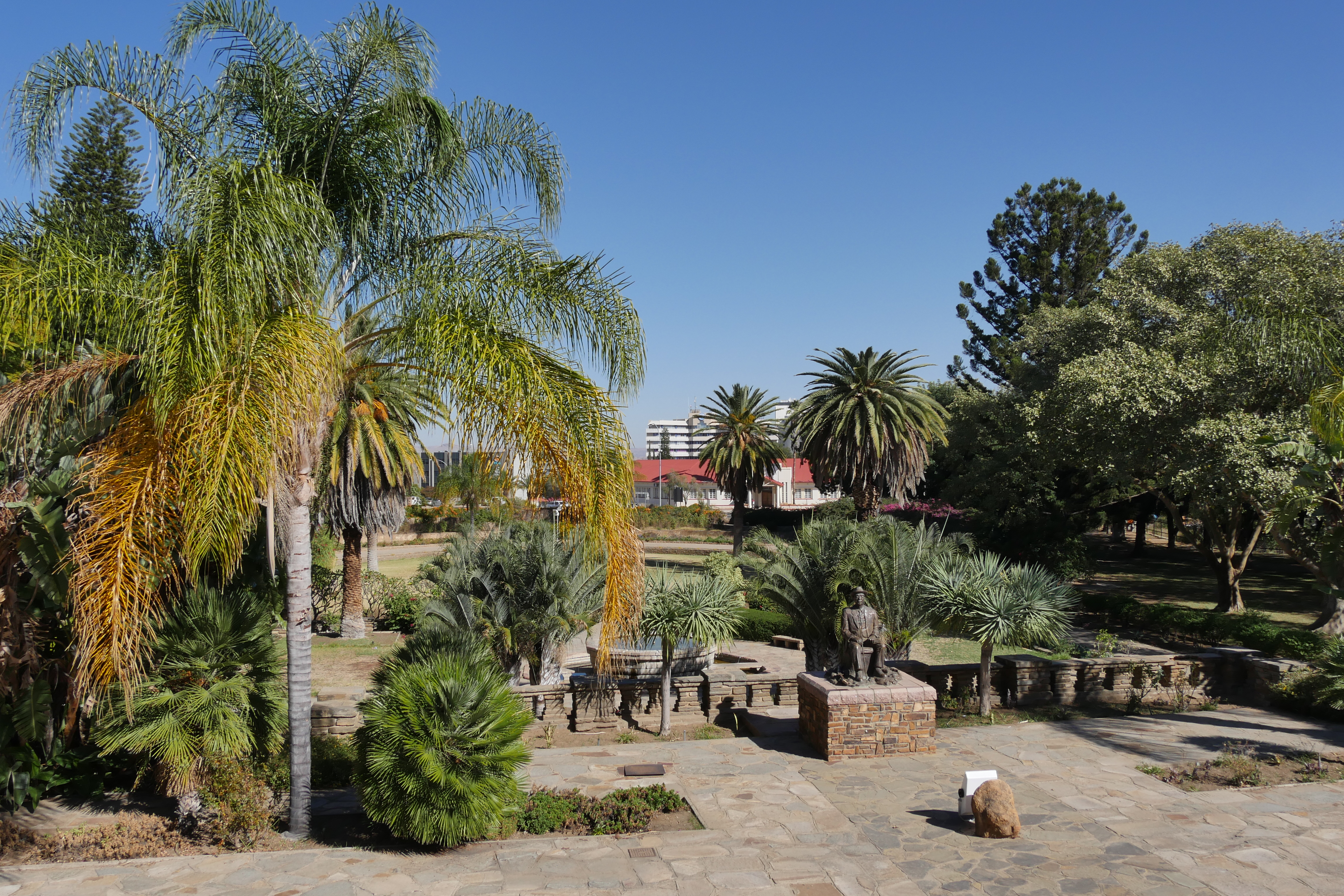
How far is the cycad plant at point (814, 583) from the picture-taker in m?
12.9

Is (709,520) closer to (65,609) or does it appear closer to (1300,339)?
(1300,339)

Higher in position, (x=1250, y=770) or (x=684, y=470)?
(x=684, y=470)

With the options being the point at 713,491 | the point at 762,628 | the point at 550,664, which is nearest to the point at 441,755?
the point at 550,664

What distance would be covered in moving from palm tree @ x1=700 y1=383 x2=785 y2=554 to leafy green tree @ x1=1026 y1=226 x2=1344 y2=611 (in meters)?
13.4

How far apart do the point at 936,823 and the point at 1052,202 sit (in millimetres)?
40247

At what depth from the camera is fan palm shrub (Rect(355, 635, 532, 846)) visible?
6.85 m

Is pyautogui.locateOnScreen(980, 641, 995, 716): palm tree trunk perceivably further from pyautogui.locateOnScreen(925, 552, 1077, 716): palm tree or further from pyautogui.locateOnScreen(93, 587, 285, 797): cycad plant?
pyautogui.locateOnScreen(93, 587, 285, 797): cycad plant

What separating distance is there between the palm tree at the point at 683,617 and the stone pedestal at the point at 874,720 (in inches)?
60.3

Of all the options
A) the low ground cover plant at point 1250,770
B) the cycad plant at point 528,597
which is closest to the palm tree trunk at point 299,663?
the cycad plant at point 528,597

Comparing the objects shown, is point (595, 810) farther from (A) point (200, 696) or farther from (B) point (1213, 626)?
(B) point (1213, 626)

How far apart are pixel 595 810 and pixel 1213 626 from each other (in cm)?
1413

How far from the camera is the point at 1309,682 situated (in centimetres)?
1124

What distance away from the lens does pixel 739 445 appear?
35.9 m

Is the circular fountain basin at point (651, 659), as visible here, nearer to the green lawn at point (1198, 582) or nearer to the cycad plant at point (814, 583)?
the cycad plant at point (814, 583)
